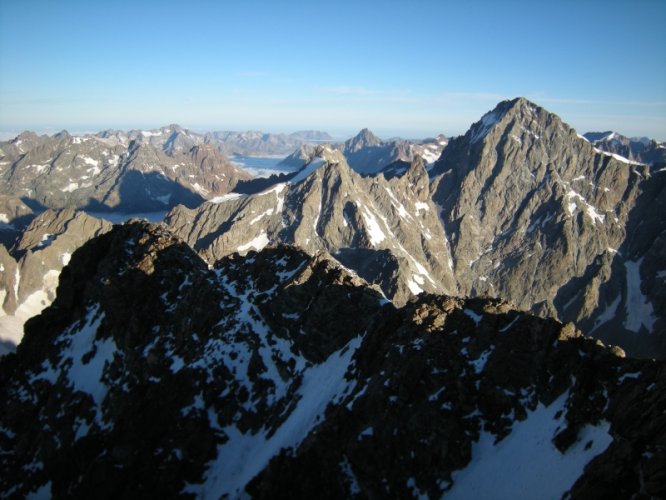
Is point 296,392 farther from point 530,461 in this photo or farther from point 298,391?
point 530,461

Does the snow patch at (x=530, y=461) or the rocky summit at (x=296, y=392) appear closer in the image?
the snow patch at (x=530, y=461)

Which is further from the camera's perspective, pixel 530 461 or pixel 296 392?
pixel 296 392

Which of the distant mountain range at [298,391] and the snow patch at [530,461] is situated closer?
the snow patch at [530,461]

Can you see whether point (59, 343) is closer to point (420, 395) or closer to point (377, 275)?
point (420, 395)

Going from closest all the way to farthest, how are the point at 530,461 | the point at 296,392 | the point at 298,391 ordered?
1. the point at 530,461
2. the point at 298,391
3. the point at 296,392

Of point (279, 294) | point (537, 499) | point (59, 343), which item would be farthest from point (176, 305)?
point (537, 499)

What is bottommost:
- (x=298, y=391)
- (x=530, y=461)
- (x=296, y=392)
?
(x=296, y=392)

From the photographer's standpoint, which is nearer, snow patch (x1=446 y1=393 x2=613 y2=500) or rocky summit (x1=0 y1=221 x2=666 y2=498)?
snow patch (x1=446 y1=393 x2=613 y2=500)

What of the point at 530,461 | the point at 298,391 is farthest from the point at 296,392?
the point at 530,461
